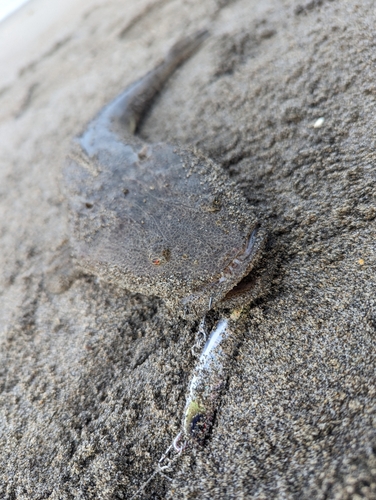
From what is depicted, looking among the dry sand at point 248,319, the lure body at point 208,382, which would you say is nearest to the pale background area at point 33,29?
the dry sand at point 248,319

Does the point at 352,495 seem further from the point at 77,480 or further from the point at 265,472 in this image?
the point at 77,480

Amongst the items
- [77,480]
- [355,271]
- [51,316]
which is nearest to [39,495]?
[77,480]

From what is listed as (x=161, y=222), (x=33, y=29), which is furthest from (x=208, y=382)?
(x=33, y=29)

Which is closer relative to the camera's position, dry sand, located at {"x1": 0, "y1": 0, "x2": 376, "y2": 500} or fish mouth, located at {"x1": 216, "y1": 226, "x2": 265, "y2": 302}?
dry sand, located at {"x1": 0, "y1": 0, "x2": 376, "y2": 500}

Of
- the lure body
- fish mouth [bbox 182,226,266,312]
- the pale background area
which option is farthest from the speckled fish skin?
the pale background area

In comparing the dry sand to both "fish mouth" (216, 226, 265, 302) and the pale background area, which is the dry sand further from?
the pale background area

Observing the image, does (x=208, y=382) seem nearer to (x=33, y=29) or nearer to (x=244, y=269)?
(x=244, y=269)

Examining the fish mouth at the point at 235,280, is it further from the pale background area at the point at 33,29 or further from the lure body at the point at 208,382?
the pale background area at the point at 33,29
